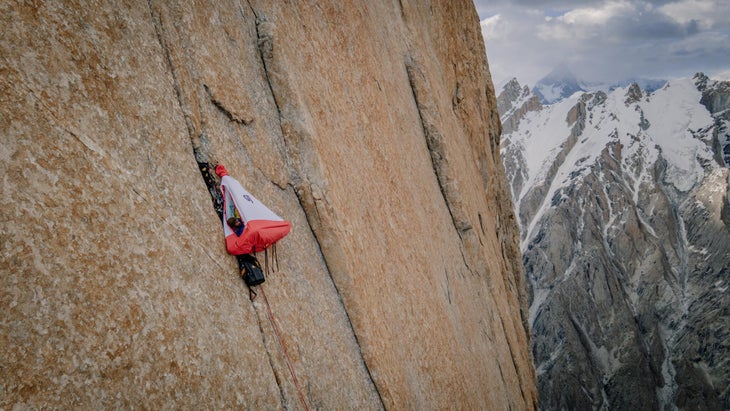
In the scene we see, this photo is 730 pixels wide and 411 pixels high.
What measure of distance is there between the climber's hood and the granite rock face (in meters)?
0.25

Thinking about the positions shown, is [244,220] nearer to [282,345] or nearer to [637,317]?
[282,345]

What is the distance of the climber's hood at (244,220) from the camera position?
20.7ft

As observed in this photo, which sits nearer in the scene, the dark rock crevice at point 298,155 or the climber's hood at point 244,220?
the climber's hood at point 244,220

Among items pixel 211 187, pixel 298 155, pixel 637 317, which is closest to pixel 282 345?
pixel 211 187

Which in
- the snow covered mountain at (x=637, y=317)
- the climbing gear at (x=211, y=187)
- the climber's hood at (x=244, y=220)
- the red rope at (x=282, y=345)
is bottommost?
the snow covered mountain at (x=637, y=317)

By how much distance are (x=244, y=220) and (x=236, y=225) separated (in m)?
0.22

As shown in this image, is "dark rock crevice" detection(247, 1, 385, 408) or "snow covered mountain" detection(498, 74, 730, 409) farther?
"snow covered mountain" detection(498, 74, 730, 409)

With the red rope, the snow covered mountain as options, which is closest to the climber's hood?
the red rope

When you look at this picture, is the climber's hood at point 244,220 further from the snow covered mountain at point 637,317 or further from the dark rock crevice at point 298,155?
the snow covered mountain at point 637,317

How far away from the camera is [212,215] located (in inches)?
252

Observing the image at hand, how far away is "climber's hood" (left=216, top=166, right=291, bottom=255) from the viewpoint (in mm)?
6324

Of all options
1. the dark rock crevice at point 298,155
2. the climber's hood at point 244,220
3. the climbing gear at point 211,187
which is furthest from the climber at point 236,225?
the dark rock crevice at point 298,155

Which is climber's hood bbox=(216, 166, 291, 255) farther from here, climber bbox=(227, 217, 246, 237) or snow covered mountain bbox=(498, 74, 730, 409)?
snow covered mountain bbox=(498, 74, 730, 409)

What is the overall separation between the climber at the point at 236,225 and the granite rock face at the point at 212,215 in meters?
0.32
